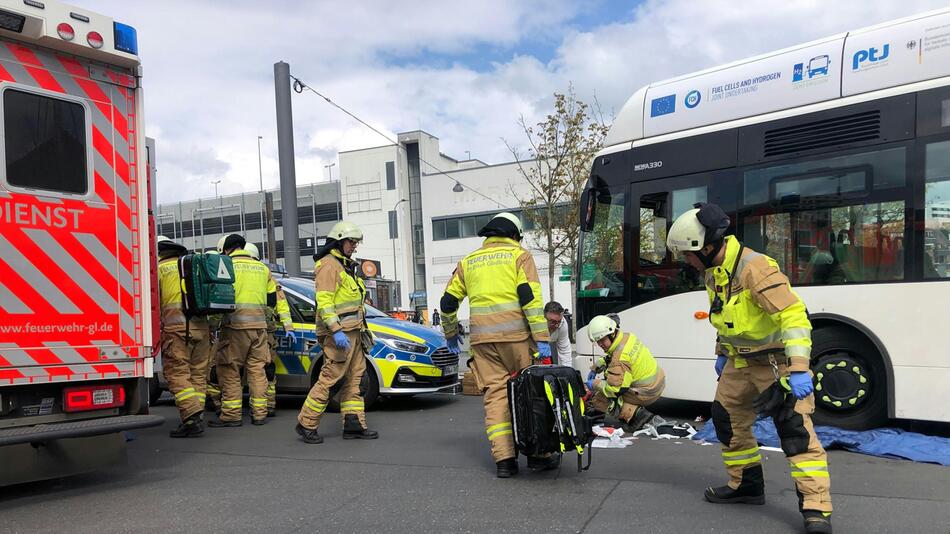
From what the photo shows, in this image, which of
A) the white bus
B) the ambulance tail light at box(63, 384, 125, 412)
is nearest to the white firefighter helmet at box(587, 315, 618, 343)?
the white bus

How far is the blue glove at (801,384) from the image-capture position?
3.69 meters

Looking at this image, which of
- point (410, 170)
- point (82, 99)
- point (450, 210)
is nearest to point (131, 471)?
point (82, 99)

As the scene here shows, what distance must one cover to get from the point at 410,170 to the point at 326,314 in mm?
46206

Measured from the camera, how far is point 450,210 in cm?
4481

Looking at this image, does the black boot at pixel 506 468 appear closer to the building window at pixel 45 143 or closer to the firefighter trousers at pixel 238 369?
the building window at pixel 45 143

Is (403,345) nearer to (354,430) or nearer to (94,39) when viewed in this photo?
(354,430)

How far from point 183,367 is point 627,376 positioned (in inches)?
171

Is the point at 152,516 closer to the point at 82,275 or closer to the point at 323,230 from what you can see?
the point at 82,275

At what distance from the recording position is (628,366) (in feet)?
22.9

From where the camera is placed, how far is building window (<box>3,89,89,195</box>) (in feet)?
15.4

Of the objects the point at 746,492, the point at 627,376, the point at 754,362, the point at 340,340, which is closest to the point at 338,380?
the point at 340,340

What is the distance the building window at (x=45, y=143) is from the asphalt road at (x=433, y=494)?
2135 mm

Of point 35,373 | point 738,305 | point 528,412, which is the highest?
point 738,305

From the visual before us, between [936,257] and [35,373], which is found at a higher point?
[936,257]
